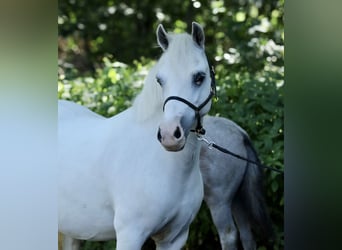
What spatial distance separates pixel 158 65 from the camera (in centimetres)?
320

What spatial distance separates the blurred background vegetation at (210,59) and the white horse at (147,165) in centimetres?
61

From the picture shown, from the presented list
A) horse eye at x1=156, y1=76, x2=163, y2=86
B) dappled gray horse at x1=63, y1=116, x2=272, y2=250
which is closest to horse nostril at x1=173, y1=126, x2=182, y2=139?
horse eye at x1=156, y1=76, x2=163, y2=86

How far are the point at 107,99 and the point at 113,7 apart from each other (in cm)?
646

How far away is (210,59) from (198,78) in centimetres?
524

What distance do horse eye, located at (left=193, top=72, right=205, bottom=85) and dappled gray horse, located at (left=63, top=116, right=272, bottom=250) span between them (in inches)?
46.2

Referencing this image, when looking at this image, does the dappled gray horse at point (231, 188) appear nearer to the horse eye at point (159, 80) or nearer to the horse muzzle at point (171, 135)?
the horse eye at point (159, 80)

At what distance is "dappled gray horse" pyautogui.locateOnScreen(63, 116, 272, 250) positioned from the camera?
169 inches

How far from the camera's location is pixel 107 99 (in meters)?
5.63

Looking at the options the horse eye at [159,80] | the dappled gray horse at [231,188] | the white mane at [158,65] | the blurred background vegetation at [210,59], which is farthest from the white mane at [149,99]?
the dappled gray horse at [231,188]

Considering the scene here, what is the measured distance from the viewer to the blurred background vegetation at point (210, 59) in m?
5.12

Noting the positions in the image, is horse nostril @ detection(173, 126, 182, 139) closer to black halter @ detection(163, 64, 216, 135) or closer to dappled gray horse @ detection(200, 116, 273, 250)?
black halter @ detection(163, 64, 216, 135)

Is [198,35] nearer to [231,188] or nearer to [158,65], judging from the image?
[158,65]
